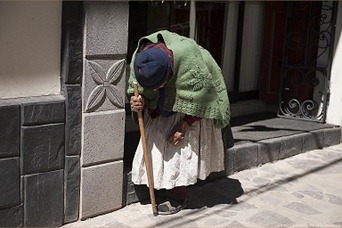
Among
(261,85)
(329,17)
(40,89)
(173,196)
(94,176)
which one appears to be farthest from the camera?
(261,85)

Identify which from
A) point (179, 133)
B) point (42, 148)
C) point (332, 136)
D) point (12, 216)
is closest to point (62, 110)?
point (42, 148)

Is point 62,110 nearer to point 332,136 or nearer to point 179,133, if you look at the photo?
point 179,133

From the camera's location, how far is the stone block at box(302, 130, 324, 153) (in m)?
7.36

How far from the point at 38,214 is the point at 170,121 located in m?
1.39

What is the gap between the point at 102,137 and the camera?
4.82 metres

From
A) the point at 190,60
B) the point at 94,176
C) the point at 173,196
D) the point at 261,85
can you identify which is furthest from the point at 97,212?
the point at 261,85

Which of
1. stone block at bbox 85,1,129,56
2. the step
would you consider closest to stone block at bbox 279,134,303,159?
the step

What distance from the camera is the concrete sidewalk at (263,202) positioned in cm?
502

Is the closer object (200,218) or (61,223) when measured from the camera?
(61,223)

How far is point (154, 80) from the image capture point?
454 cm

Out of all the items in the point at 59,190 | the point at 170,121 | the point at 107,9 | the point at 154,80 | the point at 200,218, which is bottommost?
the point at 200,218

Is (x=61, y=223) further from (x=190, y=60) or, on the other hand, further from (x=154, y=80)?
Result: (x=190, y=60)

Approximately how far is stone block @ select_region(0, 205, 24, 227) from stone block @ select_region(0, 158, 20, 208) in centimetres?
5

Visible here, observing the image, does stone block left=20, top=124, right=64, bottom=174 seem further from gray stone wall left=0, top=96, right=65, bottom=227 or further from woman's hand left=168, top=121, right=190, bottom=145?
woman's hand left=168, top=121, right=190, bottom=145
